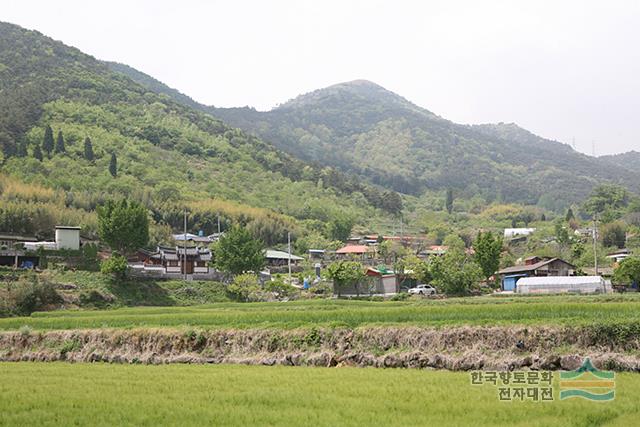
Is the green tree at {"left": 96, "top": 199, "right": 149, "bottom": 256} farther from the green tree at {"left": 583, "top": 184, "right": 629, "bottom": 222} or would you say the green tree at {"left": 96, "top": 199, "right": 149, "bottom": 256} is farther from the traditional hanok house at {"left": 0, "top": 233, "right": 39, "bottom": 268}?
the green tree at {"left": 583, "top": 184, "right": 629, "bottom": 222}

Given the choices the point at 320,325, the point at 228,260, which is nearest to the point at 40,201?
the point at 228,260

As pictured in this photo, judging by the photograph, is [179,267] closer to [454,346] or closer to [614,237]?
[454,346]

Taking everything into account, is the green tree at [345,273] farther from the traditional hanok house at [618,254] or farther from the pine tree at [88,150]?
the pine tree at [88,150]

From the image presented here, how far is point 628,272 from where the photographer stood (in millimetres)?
50656

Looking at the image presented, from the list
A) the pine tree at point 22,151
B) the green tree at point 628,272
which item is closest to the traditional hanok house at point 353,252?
the green tree at point 628,272

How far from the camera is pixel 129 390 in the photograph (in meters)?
18.9

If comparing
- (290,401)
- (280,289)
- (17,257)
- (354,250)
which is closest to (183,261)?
(280,289)

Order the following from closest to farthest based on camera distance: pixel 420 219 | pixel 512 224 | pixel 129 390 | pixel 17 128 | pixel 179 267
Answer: pixel 129 390 → pixel 179 267 → pixel 17 128 → pixel 512 224 → pixel 420 219

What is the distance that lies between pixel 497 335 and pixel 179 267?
161 ft

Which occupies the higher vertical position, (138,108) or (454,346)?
(138,108)

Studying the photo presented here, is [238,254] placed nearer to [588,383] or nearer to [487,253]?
[487,253]

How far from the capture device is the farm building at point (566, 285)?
170 feet

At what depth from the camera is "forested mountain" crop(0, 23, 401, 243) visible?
101000 millimetres

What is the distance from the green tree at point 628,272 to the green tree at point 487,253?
991 centimetres
